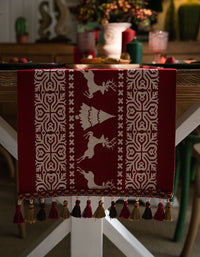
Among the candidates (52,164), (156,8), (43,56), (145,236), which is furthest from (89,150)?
(156,8)

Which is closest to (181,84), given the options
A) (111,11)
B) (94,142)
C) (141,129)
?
(141,129)

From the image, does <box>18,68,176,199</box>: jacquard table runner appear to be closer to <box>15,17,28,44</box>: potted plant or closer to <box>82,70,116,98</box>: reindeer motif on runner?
<box>82,70,116,98</box>: reindeer motif on runner

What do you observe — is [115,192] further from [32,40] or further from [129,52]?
[32,40]

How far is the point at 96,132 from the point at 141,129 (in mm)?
115

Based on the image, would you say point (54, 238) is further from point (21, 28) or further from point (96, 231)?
point (21, 28)

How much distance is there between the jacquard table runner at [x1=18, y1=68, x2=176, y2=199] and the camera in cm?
94

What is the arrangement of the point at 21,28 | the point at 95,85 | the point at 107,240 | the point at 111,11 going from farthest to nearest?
the point at 21,28 < the point at 111,11 < the point at 107,240 < the point at 95,85

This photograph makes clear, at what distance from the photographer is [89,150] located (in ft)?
3.19

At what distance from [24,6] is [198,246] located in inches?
113

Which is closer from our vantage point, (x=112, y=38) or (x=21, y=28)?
(x=112, y=38)

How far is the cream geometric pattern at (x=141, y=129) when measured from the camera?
0.94m

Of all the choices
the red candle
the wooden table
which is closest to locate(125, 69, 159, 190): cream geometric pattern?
the wooden table

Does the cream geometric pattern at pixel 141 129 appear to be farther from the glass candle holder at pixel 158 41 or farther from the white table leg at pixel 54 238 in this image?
the glass candle holder at pixel 158 41

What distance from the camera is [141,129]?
0.97 m
